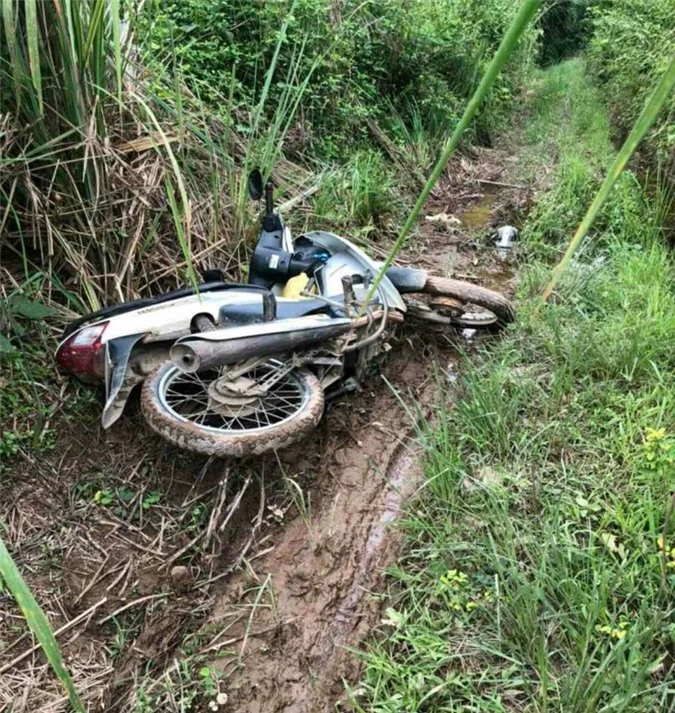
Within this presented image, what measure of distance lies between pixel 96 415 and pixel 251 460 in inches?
24.7

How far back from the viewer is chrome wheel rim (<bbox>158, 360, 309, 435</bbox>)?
7.66 feet

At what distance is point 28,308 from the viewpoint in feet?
8.04

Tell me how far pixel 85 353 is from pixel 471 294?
186cm

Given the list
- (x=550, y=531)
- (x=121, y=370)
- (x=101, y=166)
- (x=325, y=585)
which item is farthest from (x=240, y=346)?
(x=550, y=531)

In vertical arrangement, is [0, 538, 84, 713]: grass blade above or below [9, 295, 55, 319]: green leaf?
above

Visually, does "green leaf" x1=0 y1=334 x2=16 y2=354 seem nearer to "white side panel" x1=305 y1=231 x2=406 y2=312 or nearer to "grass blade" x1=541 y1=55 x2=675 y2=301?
"white side panel" x1=305 y1=231 x2=406 y2=312

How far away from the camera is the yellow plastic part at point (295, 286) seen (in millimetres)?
2760

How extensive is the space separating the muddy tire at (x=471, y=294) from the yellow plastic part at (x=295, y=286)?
2.39 ft

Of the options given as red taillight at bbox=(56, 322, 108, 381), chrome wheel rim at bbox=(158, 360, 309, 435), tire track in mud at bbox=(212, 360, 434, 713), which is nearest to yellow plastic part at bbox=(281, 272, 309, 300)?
chrome wheel rim at bbox=(158, 360, 309, 435)

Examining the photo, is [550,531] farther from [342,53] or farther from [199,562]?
[342,53]

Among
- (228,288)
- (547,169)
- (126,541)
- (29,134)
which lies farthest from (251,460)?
(547,169)

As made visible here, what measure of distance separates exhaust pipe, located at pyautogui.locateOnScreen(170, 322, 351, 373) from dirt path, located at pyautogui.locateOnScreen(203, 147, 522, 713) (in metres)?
0.47

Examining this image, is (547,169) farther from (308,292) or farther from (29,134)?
(29,134)

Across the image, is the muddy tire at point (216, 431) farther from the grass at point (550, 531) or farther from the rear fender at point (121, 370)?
the grass at point (550, 531)
